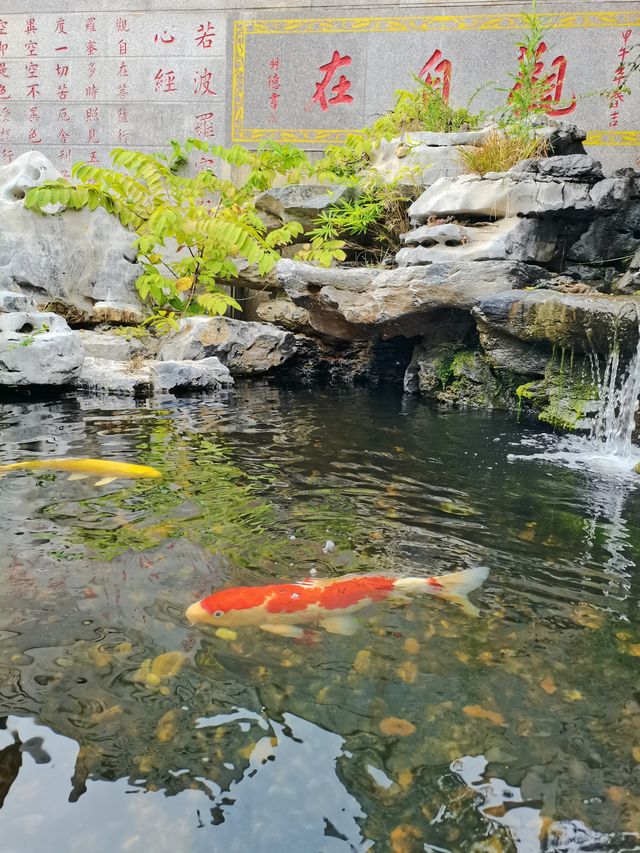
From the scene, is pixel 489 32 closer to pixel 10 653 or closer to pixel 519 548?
pixel 519 548

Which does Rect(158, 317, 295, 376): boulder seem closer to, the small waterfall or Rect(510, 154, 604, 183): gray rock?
Rect(510, 154, 604, 183): gray rock

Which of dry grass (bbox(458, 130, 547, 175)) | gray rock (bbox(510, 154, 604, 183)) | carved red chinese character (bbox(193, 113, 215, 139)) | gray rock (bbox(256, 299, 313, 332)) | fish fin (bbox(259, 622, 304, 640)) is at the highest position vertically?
carved red chinese character (bbox(193, 113, 215, 139))

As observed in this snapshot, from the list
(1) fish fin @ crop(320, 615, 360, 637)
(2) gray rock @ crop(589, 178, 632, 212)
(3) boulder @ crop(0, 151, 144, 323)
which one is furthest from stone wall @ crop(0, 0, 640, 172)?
(1) fish fin @ crop(320, 615, 360, 637)

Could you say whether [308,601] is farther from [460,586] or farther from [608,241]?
[608,241]

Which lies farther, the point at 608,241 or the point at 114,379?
the point at 608,241

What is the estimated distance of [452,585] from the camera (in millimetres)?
2982

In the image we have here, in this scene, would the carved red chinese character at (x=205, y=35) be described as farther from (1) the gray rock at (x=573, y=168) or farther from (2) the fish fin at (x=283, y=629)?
(2) the fish fin at (x=283, y=629)

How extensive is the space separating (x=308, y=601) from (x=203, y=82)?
36.9 feet

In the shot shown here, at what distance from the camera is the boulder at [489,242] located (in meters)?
7.39

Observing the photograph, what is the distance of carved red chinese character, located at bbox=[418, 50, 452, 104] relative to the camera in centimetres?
1062

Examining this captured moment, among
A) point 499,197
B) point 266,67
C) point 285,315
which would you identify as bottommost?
point 285,315

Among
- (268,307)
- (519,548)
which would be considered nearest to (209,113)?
(268,307)

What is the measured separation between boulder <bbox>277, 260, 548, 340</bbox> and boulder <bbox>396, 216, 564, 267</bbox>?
22 cm

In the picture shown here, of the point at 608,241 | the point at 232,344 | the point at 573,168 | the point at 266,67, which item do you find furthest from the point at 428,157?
the point at 266,67
